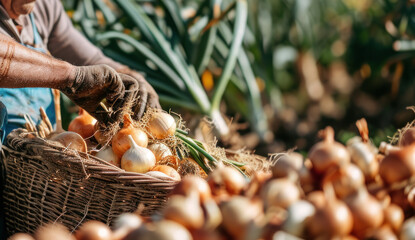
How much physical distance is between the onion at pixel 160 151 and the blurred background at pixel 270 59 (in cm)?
59

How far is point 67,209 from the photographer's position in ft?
3.91

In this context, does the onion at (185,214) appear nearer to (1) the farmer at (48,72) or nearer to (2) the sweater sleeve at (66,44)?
(1) the farmer at (48,72)

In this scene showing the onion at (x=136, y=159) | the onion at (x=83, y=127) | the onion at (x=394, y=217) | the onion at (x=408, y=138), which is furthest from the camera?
the onion at (x=83, y=127)

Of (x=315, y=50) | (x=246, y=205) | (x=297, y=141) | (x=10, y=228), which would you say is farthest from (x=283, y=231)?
(x=315, y=50)

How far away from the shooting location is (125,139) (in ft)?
4.27

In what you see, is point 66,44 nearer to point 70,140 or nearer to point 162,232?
point 70,140

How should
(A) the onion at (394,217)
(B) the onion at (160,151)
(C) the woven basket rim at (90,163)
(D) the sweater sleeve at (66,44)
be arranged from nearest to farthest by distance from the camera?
(A) the onion at (394,217)
(C) the woven basket rim at (90,163)
(B) the onion at (160,151)
(D) the sweater sleeve at (66,44)

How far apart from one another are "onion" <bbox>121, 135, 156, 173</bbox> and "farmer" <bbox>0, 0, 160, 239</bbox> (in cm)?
16

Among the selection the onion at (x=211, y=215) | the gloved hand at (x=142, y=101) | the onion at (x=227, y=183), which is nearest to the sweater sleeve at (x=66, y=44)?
the gloved hand at (x=142, y=101)

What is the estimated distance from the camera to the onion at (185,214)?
2.13 ft

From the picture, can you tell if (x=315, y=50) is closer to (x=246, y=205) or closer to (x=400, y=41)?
(x=400, y=41)

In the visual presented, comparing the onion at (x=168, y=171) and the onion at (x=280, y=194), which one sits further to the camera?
the onion at (x=168, y=171)

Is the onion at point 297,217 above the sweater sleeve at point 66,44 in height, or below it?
above

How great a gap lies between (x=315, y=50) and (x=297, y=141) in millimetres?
939
